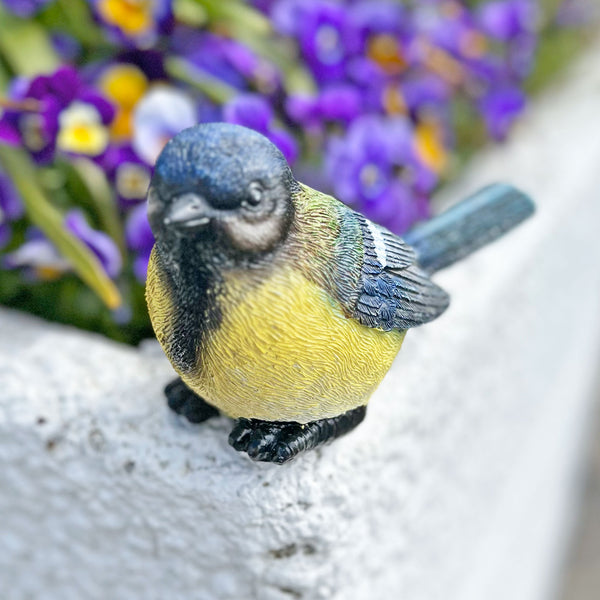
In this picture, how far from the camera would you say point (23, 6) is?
0.96 meters

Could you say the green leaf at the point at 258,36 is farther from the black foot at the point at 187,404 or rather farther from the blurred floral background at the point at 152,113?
the black foot at the point at 187,404

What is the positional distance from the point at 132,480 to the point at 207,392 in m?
0.18

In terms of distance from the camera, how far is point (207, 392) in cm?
55

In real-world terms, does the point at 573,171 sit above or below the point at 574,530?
above

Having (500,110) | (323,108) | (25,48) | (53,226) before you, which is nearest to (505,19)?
(500,110)

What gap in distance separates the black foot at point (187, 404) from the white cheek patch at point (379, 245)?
21 cm

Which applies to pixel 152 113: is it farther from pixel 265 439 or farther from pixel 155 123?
pixel 265 439

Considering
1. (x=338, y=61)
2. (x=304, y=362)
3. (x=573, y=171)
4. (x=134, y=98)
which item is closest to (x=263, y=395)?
(x=304, y=362)

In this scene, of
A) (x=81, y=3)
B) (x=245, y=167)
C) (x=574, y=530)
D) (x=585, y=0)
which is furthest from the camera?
(x=574, y=530)

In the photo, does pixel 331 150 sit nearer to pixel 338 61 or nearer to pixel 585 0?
pixel 338 61

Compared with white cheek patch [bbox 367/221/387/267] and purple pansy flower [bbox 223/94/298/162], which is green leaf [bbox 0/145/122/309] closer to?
purple pansy flower [bbox 223/94/298/162]

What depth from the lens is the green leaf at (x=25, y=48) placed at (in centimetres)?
94

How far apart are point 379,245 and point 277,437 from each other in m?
0.17

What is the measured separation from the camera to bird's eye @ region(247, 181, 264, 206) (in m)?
0.47
